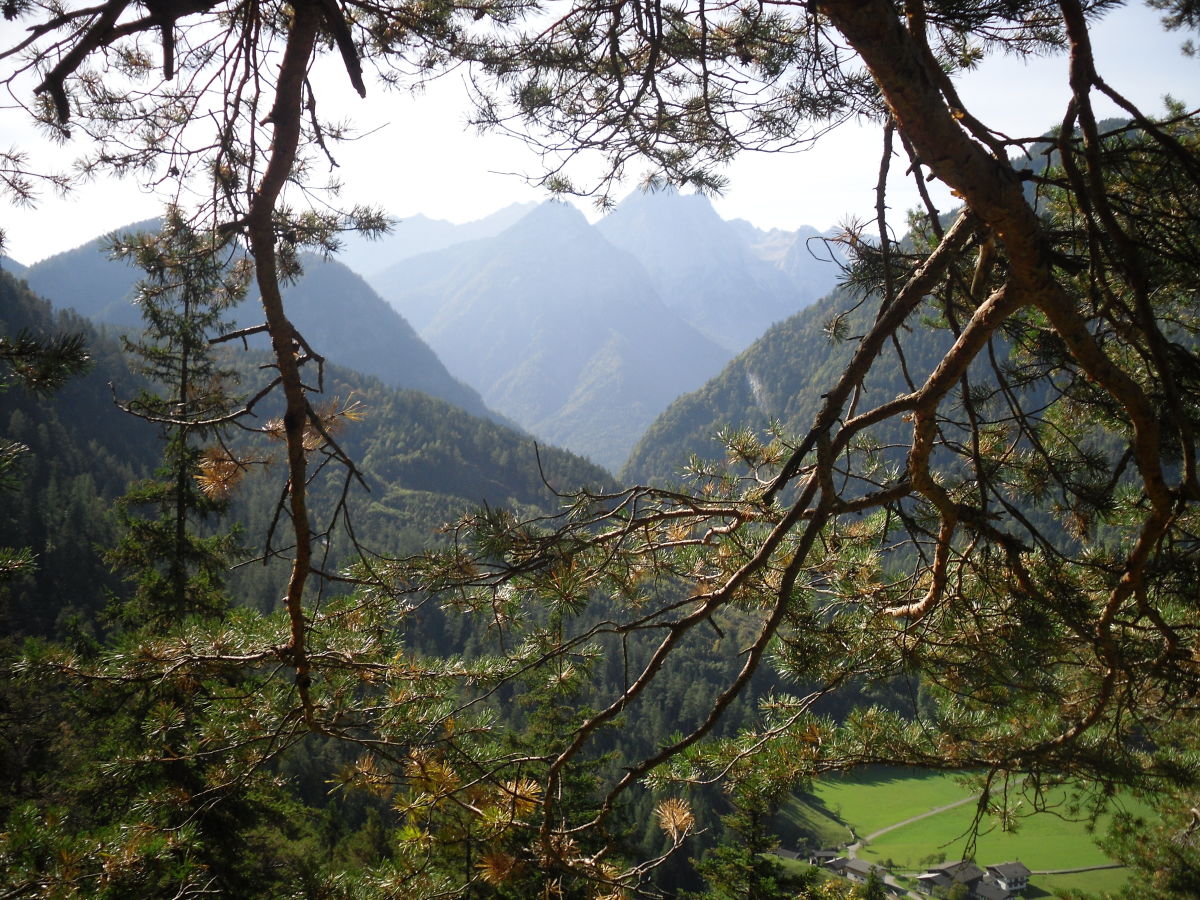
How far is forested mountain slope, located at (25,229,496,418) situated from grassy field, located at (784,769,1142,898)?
133696 millimetres

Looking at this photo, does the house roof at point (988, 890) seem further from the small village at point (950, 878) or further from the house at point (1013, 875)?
the house at point (1013, 875)

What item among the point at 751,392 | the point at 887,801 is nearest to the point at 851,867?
the point at 887,801

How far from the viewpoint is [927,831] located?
33469mm

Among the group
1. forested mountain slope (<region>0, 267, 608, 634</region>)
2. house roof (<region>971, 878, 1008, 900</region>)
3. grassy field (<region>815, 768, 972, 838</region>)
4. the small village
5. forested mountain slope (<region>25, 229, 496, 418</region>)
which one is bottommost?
grassy field (<region>815, 768, 972, 838</region>)

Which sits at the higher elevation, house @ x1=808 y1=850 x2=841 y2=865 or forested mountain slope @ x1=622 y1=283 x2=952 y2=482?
forested mountain slope @ x1=622 y1=283 x2=952 y2=482

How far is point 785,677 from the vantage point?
2.02 metres

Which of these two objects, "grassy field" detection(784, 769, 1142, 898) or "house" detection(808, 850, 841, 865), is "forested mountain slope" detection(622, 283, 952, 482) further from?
"house" detection(808, 850, 841, 865)

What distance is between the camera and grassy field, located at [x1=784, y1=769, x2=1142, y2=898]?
85.8ft

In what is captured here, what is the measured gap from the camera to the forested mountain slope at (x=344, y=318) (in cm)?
16288

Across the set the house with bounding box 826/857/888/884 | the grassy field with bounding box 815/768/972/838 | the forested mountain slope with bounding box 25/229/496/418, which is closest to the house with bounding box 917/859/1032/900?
the house with bounding box 826/857/888/884

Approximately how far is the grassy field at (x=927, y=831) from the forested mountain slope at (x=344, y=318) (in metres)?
134

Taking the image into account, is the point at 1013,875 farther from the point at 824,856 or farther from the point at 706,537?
the point at 706,537

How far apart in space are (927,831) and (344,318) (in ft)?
568

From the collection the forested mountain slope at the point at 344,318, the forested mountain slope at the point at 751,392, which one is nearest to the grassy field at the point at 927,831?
the forested mountain slope at the point at 751,392
